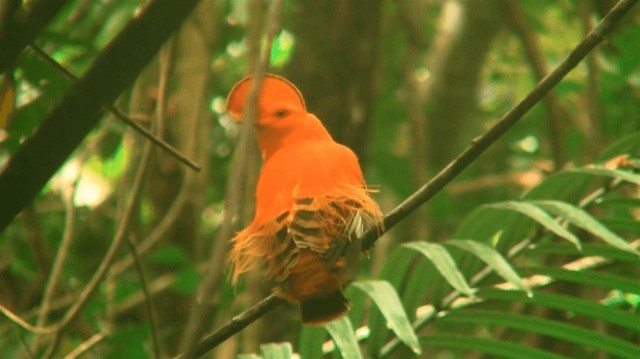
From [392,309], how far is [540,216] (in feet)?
1.01

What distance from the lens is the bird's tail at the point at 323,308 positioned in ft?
5.11

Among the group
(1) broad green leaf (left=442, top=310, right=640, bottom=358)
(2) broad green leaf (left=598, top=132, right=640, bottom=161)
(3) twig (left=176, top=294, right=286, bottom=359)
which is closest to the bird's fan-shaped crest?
(3) twig (left=176, top=294, right=286, bottom=359)

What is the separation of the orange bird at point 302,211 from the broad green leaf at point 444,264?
126mm

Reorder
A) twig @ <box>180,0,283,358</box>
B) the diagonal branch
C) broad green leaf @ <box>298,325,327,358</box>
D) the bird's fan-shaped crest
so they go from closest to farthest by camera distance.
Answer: twig @ <box>180,0,283,358</box> < the diagonal branch < the bird's fan-shaped crest < broad green leaf @ <box>298,325,327,358</box>

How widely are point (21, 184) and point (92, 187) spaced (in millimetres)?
3672

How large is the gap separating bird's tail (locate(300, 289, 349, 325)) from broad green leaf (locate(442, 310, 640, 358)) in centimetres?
39

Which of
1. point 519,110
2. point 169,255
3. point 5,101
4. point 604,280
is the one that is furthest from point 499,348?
point 169,255

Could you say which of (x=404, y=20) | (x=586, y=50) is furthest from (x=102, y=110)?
(x=404, y=20)

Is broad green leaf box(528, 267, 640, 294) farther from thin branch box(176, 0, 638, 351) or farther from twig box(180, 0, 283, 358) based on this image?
twig box(180, 0, 283, 358)

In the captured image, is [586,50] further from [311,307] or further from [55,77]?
[55,77]

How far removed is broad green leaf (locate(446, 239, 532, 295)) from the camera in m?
1.61

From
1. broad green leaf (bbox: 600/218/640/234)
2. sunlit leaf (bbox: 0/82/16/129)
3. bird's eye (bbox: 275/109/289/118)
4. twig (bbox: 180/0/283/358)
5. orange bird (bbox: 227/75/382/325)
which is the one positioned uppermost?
sunlit leaf (bbox: 0/82/16/129)

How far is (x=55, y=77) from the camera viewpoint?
192 cm

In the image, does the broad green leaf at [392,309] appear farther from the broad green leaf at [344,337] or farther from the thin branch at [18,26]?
the thin branch at [18,26]
